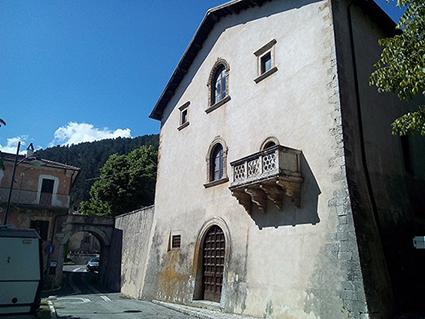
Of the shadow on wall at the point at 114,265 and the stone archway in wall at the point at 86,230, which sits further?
the stone archway in wall at the point at 86,230

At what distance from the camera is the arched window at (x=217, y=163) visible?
47.7ft

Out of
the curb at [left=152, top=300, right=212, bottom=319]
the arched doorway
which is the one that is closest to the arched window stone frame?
the arched doorway

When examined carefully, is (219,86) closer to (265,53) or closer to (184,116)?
(184,116)

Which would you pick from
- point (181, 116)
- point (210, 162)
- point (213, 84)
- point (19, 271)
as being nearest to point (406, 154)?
point (210, 162)

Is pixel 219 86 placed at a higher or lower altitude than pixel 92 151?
lower

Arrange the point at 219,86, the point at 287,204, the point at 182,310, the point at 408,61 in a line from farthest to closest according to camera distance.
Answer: the point at 219,86 < the point at 182,310 < the point at 287,204 < the point at 408,61

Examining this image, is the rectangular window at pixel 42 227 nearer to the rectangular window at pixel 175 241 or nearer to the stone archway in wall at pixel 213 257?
the rectangular window at pixel 175 241

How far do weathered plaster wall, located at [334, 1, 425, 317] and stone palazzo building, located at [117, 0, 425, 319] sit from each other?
0.05 meters

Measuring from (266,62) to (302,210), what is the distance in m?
6.04

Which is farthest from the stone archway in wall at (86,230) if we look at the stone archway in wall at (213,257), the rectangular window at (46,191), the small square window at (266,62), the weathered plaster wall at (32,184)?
the small square window at (266,62)

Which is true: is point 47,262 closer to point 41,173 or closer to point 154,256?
point 41,173

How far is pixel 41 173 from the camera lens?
86.8 feet

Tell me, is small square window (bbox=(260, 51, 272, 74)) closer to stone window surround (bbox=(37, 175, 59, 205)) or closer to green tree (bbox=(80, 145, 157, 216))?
stone window surround (bbox=(37, 175, 59, 205))

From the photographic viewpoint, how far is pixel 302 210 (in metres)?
10.1
